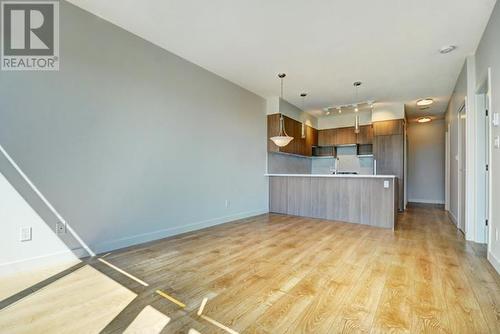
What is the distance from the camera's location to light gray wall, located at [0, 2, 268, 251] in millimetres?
2420

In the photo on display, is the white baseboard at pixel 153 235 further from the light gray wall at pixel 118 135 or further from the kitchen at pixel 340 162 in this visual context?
the kitchen at pixel 340 162

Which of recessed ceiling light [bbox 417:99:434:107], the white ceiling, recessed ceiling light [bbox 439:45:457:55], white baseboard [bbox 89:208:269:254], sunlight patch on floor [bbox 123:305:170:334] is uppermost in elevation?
the white ceiling

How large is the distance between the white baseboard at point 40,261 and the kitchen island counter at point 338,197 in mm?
3938

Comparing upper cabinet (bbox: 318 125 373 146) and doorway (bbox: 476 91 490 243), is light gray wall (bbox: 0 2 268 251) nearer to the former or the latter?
doorway (bbox: 476 91 490 243)

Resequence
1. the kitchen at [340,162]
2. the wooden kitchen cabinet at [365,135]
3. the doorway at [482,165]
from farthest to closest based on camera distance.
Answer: the wooden kitchen cabinet at [365,135]
the kitchen at [340,162]
the doorway at [482,165]

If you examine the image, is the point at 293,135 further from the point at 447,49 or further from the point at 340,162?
the point at 447,49

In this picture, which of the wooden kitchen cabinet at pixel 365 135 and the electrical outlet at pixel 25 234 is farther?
the wooden kitchen cabinet at pixel 365 135

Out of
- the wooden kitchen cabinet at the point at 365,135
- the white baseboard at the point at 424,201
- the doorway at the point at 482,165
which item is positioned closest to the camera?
the doorway at the point at 482,165

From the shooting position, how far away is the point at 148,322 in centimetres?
154

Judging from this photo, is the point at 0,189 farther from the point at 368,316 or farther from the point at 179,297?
the point at 368,316

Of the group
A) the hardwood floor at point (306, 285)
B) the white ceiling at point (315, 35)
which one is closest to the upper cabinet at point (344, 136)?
the white ceiling at point (315, 35)

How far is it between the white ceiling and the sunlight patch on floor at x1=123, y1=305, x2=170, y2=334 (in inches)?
114

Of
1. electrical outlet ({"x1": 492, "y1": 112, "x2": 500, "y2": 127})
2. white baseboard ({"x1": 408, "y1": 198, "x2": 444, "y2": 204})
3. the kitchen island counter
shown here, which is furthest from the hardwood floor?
white baseboard ({"x1": 408, "y1": 198, "x2": 444, "y2": 204})

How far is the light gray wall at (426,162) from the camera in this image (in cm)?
764
